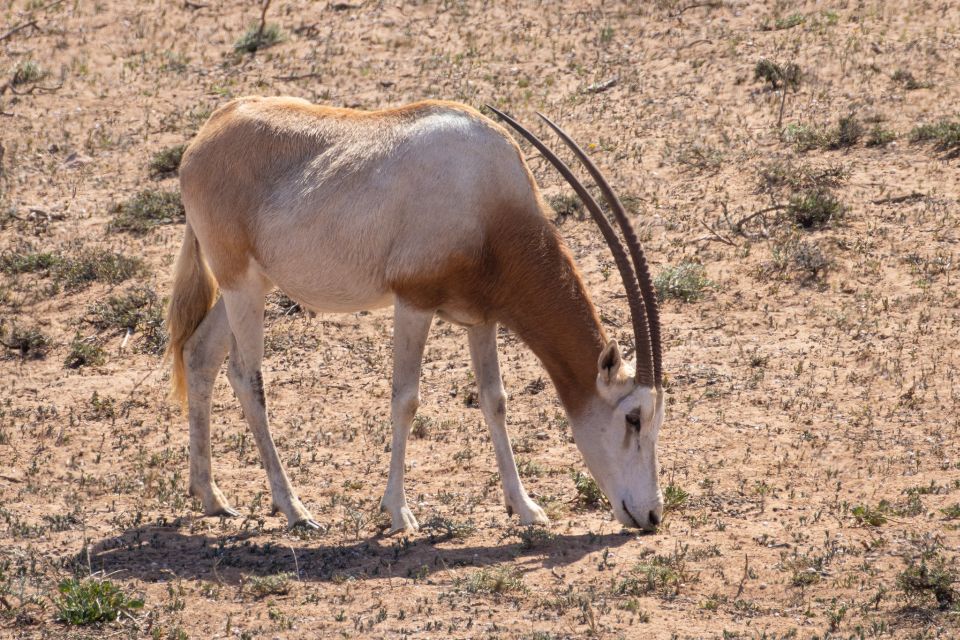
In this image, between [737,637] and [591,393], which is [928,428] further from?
[737,637]

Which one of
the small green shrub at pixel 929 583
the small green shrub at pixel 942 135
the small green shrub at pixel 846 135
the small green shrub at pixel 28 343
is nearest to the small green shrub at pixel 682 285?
the small green shrub at pixel 846 135

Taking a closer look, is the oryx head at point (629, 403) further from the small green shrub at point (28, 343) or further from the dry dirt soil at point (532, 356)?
the small green shrub at point (28, 343)

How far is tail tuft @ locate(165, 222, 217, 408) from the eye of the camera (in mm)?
8156

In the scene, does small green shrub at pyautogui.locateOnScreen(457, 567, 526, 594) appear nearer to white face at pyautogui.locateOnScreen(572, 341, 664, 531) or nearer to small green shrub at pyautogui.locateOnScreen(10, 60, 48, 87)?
white face at pyautogui.locateOnScreen(572, 341, 664, 531)

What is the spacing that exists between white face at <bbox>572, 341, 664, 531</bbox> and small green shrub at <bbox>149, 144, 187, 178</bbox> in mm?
7499

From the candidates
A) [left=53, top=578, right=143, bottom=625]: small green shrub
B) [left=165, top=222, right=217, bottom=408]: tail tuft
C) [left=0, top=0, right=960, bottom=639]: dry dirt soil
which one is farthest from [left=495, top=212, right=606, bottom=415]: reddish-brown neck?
[left=53, top=578, right=143, bottom=625]: small green shrub

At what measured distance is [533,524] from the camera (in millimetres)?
7305

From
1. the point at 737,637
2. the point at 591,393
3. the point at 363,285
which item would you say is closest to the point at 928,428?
the point at 591,393

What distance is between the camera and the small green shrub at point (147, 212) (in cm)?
1220

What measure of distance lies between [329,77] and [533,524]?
837cm

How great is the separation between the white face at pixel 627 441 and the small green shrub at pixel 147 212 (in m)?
6.55

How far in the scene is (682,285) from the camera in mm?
10242

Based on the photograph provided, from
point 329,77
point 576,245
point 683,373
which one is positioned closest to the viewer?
point 683,373

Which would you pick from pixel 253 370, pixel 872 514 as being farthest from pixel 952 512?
pixel 253 370
